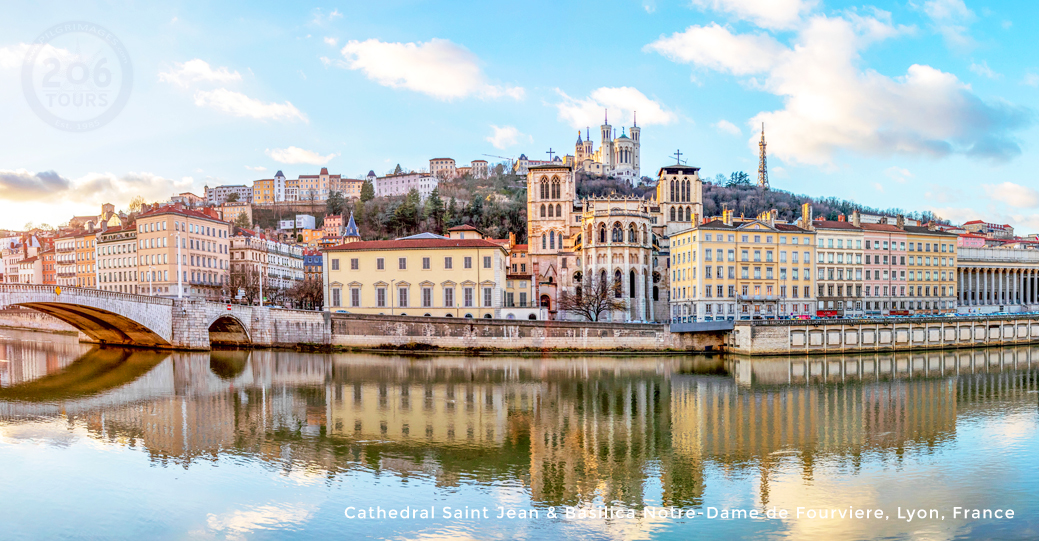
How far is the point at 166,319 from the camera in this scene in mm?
49594

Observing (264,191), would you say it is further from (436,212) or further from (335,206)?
(436,212)

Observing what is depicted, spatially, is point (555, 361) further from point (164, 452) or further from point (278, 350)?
point (164, 452)

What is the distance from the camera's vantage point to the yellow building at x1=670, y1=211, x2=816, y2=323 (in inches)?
2402

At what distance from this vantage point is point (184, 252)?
76062mm

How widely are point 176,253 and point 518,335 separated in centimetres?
4410

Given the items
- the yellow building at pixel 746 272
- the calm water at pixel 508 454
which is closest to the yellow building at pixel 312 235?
the yellow building at pixel 746 272

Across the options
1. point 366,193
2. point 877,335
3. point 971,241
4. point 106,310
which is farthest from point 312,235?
point 877,335

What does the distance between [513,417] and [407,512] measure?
1150 cm

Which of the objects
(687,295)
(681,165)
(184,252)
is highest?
(681,165)

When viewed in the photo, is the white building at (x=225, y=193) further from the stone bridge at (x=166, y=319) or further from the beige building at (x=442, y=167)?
the stone bridge at (x=166, y=319)

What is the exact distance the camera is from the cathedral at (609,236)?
68.6m

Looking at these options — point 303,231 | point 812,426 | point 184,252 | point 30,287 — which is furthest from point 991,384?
point 303,231

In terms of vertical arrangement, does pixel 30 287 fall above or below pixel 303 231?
below

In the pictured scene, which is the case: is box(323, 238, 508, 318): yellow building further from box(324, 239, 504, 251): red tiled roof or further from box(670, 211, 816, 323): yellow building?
box(670, 211, 816, 323): yellow building
